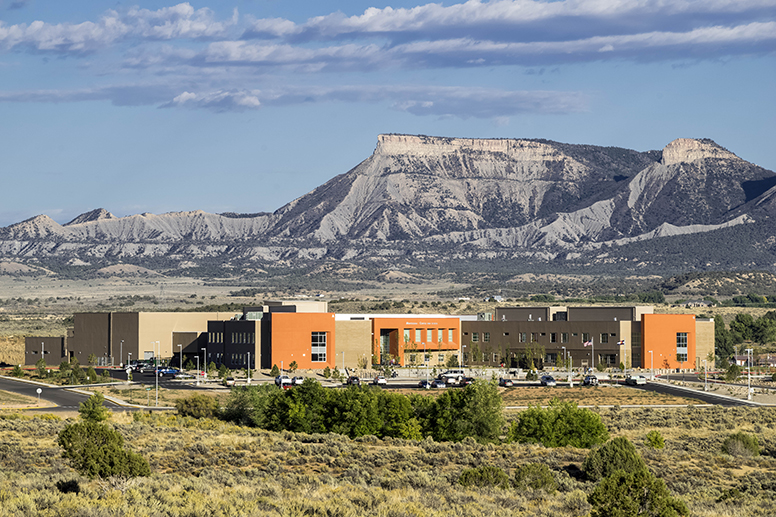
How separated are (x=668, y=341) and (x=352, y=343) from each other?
42.9 m

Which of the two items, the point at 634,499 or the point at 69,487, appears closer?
the point at 634,499

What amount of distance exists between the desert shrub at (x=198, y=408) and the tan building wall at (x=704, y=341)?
85.4 meters

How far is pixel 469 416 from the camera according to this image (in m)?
56.8

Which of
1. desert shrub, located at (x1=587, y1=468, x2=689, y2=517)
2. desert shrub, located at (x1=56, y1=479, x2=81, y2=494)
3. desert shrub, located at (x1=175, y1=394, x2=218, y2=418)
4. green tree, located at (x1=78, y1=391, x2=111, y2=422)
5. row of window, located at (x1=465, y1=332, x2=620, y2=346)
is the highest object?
row of window, located at (x1=465, y1=332, x2=620, y2=346)

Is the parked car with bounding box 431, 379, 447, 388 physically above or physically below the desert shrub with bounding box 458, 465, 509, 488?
below

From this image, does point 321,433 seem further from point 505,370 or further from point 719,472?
point 505,370

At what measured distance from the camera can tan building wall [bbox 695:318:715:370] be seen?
461ft

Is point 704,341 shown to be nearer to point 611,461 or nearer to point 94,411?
point 94,411

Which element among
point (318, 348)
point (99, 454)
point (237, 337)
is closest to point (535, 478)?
point (99, 454)

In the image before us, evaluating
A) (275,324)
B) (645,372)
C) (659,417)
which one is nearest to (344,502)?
(659,417)

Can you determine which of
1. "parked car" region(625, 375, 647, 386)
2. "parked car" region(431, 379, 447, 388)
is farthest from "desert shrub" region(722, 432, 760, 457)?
"parked car" region(625, 375, 647, 386)

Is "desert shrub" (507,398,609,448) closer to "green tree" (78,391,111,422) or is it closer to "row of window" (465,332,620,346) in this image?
"green tree" (78,391,111,422)

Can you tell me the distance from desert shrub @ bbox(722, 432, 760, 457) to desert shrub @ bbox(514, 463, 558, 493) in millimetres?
17174

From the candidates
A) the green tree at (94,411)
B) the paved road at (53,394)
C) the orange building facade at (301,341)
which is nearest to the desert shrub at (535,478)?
the green tree at (94,411)
